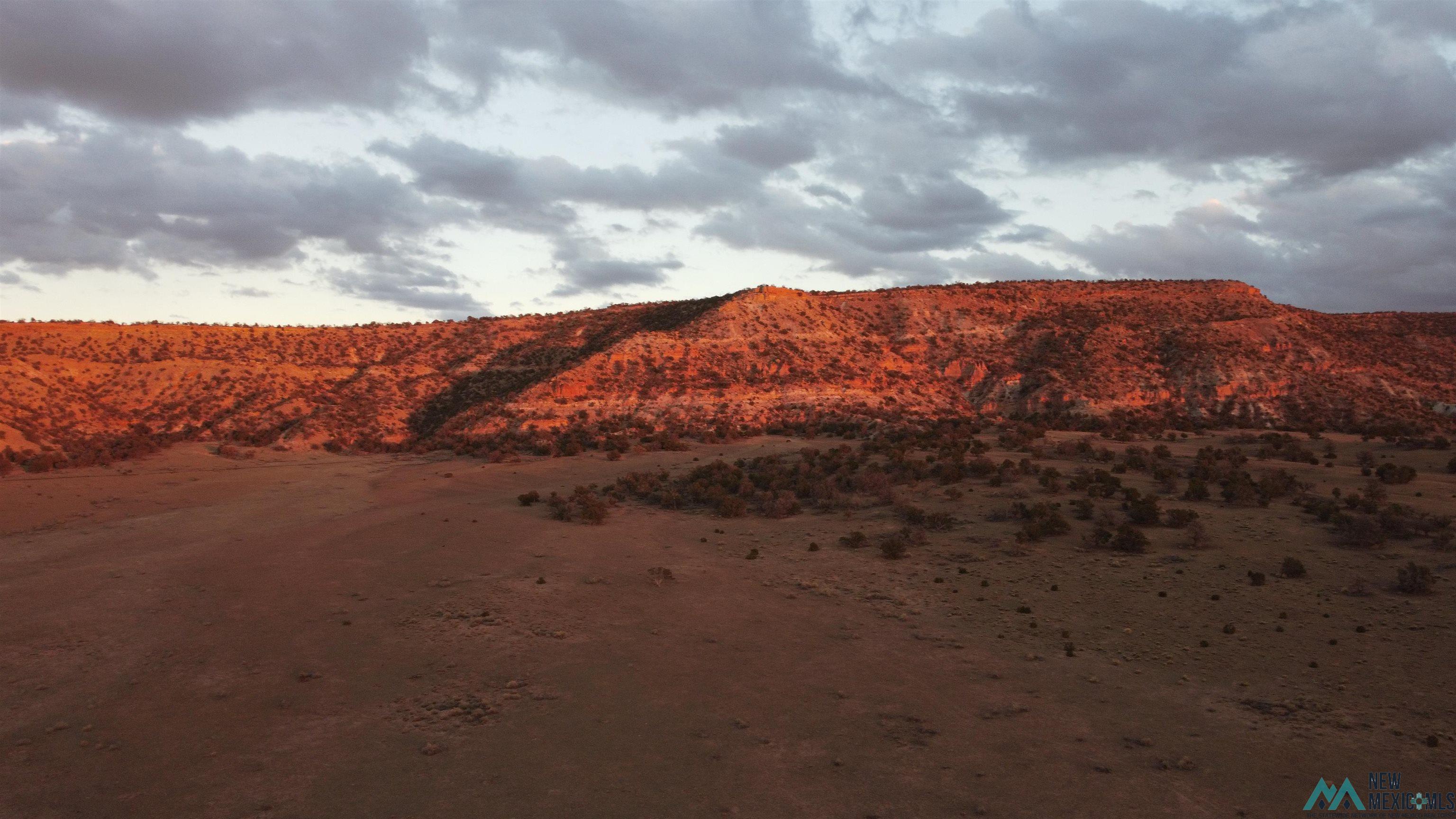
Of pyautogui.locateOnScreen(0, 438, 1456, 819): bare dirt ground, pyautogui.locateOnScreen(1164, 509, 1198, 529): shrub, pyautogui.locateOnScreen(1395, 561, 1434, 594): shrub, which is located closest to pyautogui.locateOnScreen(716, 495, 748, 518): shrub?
pyautogui.locateOnScreen(0, 438, 1456, 819): bare dirt ground

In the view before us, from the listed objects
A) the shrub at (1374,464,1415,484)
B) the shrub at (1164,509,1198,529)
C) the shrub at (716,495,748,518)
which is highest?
the shrub at (1374,464,1415,484)

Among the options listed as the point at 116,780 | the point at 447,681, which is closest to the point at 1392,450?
the point at 447,681

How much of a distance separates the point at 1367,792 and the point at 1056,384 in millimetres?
51504

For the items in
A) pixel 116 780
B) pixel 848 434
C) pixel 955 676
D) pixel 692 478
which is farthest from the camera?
pixel 848 434

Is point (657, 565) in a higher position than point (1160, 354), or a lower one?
lower

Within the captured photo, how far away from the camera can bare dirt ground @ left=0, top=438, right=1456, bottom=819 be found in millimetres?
9594

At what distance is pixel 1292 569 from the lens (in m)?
16.7

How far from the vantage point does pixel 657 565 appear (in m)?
21.3

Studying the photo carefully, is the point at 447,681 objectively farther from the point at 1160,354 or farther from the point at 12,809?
the point at 1160,354

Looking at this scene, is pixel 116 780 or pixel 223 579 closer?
pixel 116 780

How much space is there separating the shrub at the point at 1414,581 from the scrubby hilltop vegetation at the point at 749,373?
104 feet

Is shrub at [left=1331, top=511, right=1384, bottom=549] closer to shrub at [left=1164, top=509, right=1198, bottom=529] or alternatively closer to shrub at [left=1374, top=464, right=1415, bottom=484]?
shrub at [left=1164, top=509, right=1198, bottom=529]

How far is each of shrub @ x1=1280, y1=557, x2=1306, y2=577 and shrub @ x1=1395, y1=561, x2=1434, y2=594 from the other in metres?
1.59

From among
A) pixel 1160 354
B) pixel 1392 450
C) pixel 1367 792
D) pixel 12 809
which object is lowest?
pixel 12 809
